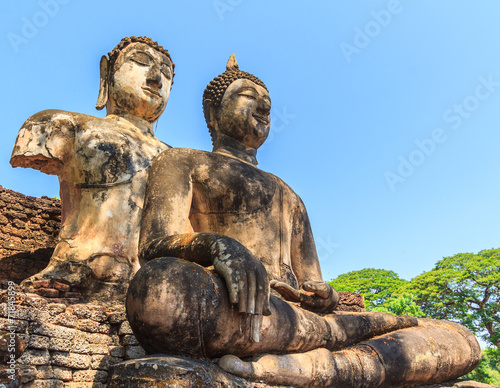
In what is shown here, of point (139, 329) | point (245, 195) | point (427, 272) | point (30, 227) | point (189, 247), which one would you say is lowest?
point (139, 329)

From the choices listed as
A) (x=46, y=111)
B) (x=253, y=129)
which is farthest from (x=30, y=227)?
(x=253, y=129)

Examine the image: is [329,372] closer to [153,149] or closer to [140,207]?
[140,207]

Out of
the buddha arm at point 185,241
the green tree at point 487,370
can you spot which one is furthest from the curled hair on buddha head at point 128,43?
the green tree at point 487,370

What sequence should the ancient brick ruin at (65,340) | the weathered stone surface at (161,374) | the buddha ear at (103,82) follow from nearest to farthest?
the weathered stone surface at (161,374) < the ancient brick ruin at (65,340) < the buddha ear at (103,82)

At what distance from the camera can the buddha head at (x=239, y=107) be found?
16.7 feet

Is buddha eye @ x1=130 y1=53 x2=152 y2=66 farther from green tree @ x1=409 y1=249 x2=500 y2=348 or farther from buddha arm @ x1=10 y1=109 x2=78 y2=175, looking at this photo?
green tree @ x1=409 y1=249 x2=500 y2=348

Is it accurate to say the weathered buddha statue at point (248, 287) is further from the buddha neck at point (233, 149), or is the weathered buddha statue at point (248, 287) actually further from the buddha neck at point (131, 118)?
the buddha neck at point (131, 118)

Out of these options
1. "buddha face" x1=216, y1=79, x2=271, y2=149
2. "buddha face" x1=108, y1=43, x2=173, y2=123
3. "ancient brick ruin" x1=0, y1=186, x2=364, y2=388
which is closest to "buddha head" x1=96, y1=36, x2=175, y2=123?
"buddha face" x1=108, y1=43, x2=173, y2=123

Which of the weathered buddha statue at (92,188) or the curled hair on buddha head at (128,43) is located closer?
the weathered buddha statue at (92,188)

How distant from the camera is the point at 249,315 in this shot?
11.2 feet

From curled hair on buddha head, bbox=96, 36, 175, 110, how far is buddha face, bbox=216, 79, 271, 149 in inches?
60.5

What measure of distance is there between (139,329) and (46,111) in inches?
120

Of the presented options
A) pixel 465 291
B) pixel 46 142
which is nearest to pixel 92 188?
pixel 46 142

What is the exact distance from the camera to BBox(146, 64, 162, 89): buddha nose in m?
5.95
